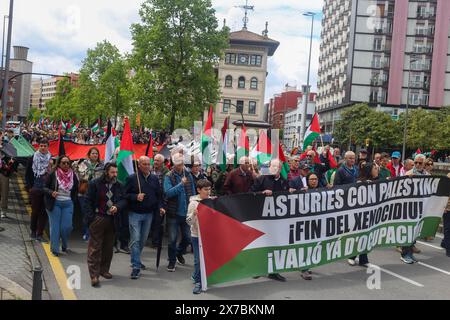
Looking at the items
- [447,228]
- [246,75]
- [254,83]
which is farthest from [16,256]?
[254,83]

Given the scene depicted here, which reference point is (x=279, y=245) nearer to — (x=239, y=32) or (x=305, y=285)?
(x=305, y=285)

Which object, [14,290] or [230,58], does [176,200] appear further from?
[230,58]

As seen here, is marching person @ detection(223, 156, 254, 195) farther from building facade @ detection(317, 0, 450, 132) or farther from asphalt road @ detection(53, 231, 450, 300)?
building facade @ detection(317, 0, 450, 132)

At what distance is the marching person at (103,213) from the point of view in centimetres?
696

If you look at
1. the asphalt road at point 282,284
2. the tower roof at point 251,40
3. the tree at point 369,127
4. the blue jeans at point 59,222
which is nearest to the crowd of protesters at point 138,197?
the blue jeans at point 59,222

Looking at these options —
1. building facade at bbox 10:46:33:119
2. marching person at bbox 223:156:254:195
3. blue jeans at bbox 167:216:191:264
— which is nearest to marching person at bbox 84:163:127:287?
blue jeans at bbox 167:216:191:264

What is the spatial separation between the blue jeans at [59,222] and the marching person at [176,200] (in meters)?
1.83

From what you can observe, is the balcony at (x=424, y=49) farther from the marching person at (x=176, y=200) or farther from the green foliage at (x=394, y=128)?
the marching person at (x=176, y=200)

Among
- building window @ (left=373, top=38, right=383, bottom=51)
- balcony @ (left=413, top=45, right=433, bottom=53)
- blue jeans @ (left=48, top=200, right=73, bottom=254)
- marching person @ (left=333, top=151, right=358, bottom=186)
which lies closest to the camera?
blue jeans @ (left=48, top=200, right=73, bottom=254)

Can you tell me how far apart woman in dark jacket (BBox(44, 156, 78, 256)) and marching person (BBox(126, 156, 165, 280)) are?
5.17 feet

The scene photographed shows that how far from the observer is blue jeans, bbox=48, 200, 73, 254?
820 cm

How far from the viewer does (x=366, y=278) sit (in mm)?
7758

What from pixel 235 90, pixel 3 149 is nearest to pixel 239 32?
pixel 235 90
